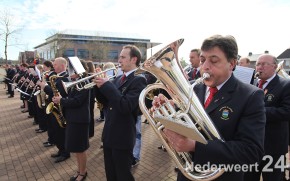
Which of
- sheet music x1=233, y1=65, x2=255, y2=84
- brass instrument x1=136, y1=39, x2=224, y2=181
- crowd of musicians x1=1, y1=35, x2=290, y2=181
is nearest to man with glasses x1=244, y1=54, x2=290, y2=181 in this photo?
crowd of musicians x1=1, y1=35, x2=290, y2=181

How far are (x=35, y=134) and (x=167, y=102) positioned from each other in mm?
7451

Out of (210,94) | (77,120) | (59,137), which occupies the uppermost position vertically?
(210,94)

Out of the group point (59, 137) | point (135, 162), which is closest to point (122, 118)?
point (135, 162)

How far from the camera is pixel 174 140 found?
161cm

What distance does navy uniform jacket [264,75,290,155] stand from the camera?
10.5 ft

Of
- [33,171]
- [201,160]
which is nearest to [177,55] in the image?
[201,160]

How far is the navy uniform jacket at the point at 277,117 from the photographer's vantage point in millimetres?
3188

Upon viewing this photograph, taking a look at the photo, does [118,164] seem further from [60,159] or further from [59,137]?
[59,137]

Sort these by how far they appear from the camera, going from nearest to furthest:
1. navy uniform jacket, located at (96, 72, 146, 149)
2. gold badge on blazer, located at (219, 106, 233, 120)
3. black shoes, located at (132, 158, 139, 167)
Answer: gold badge on blazer, located at (219, 106, 233, 120)
navy uniform jacket, located at (96, 72, 146, 149)
black shoes, located at (132, 158, 139, 167)

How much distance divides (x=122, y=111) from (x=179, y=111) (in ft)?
4.79

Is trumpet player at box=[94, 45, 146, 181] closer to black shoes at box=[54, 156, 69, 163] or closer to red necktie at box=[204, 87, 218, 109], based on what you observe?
red necktie at box=[204, 87, 218, 109]

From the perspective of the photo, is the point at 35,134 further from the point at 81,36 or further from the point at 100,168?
the point at 81,36

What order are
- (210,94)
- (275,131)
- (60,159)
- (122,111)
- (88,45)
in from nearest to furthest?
(210,94) → (122,111) → (275,131) → (60,159) → (88,45)

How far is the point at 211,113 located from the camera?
182 cm
